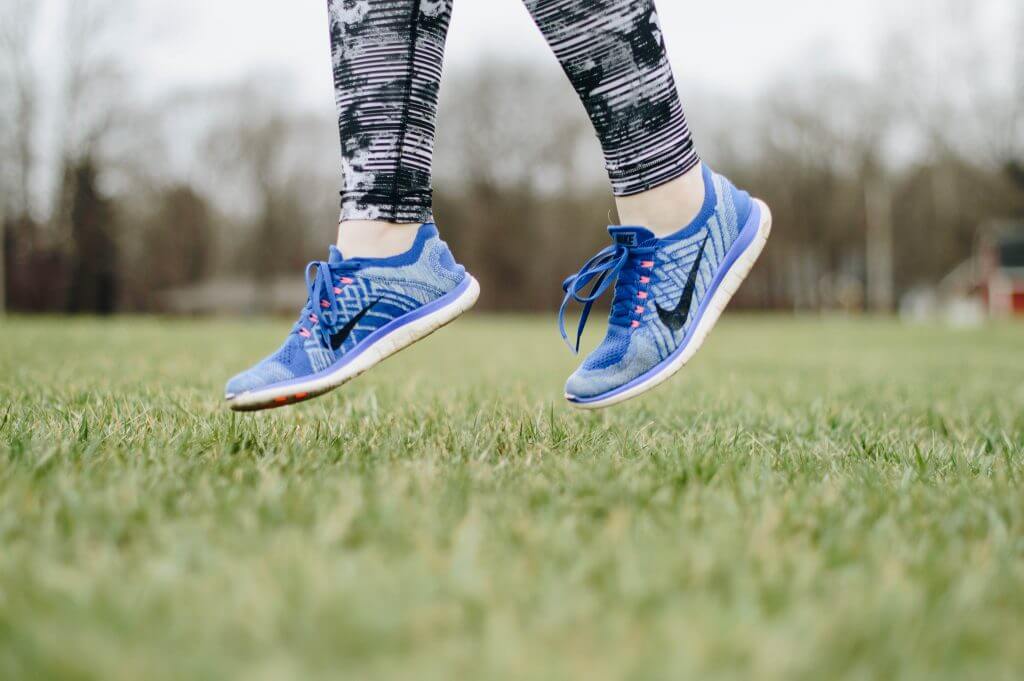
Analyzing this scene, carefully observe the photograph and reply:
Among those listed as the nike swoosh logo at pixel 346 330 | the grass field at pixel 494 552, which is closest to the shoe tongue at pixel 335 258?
the nike swoosh logo at pixel 346 330

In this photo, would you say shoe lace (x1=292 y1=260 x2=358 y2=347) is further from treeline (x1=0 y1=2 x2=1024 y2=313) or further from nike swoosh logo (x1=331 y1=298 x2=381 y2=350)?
treeline (x1=0 y1=2 x2=1024 y2=313)

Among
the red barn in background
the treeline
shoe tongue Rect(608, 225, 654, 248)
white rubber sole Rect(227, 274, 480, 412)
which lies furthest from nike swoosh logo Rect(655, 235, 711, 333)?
the red barn in background

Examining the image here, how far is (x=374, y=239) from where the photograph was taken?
1616 millimetres

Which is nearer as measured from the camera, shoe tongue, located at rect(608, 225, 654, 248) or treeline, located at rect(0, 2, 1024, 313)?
shoe tongue, located at rect(608, 225, 654, 248)

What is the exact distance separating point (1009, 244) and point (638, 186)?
120 feet

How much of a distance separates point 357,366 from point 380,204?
0.32m

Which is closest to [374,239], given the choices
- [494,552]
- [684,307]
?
[684,307]

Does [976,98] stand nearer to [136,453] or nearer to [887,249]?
[887,249]

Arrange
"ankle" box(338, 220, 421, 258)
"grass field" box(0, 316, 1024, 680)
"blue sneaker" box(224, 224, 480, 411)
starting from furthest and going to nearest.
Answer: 1. "ankle" box(338, 220, 421, 258)
2. "blue sneaker" box(224, 224, 480, 411)
3. "grass field" box(0, 316, 1024, 680)

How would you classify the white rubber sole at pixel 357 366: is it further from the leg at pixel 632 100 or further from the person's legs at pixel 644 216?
the leg at pixel 632 100

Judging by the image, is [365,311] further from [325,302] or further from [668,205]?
[668,205]

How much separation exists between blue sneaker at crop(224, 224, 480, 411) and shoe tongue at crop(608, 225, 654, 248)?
1.00ft

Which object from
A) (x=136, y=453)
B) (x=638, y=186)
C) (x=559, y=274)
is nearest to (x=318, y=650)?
(x=136, y=453)

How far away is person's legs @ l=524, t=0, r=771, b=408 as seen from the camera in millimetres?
1523
